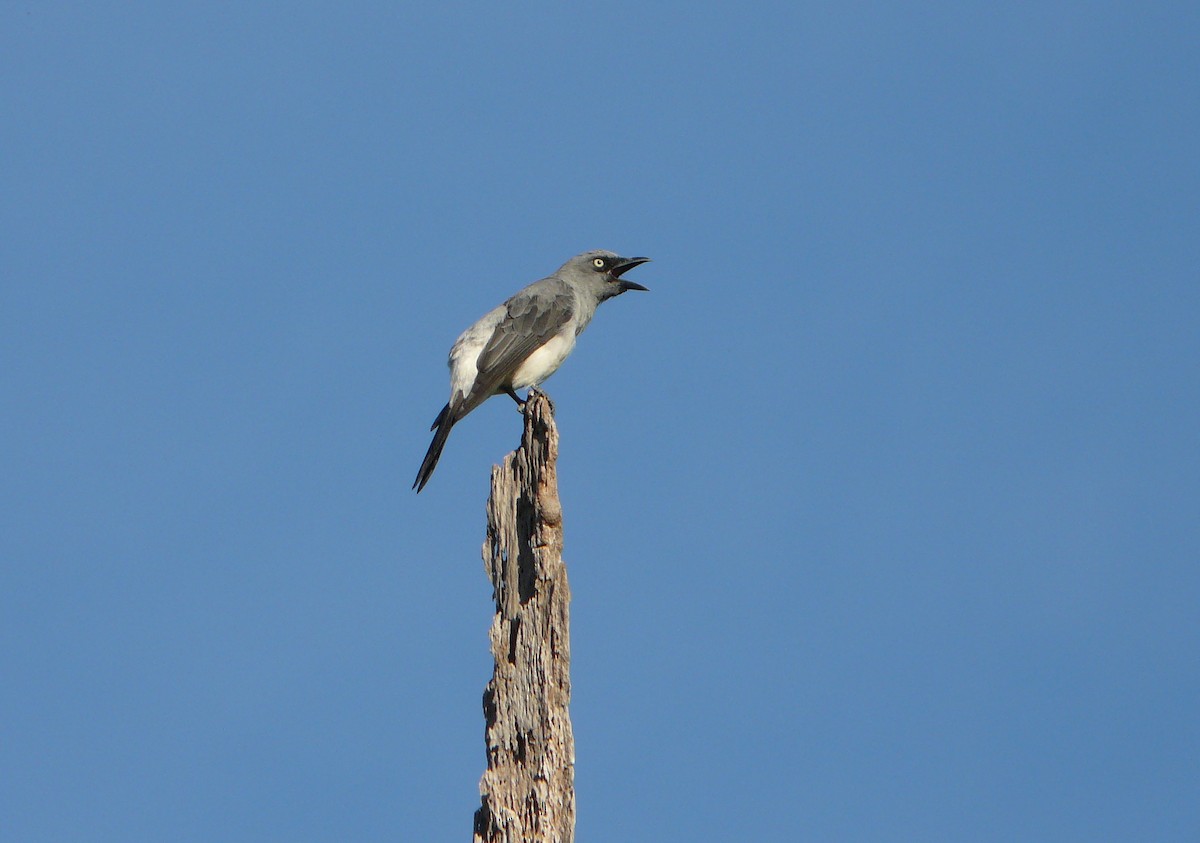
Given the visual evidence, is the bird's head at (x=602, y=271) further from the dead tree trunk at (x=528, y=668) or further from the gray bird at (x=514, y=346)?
the dead tree trunk at (x=528, y=668)

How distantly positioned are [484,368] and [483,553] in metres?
4.35

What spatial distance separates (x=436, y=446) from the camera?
34.8 feet

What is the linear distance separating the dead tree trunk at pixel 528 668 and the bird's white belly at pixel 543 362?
14.8 feet

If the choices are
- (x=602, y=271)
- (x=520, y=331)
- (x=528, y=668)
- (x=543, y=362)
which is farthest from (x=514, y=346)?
(x=528, y=668)

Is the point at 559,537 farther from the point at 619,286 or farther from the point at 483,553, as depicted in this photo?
the point at 619,286

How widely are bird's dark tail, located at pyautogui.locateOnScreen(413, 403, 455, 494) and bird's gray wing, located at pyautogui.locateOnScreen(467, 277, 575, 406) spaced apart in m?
0.28

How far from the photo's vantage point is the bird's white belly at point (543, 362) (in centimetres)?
1186

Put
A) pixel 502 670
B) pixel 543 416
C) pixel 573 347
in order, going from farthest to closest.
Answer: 1. pixel 573 347
2. pixel 543 416
3. pixel 502 670

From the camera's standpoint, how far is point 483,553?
7.16 metres

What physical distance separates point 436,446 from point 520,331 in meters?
1.63

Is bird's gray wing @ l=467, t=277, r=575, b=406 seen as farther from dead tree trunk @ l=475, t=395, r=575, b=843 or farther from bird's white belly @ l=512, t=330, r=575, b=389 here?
dead tree trunk @ l=475, t=395, r=575, b=843

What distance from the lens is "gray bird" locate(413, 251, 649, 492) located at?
37.0 ft

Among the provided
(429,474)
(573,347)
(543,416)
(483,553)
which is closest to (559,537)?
(483,553)

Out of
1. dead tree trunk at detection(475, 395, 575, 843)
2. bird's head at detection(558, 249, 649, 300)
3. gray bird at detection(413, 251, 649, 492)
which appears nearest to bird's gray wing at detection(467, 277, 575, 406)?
gray bird at detection(413, 251, 649, 492)
